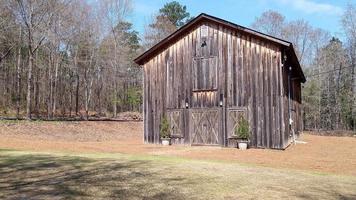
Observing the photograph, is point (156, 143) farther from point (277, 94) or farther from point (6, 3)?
point (6, 3)

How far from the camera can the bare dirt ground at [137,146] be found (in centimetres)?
1473

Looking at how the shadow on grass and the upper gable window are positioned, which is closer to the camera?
the shadow on grass

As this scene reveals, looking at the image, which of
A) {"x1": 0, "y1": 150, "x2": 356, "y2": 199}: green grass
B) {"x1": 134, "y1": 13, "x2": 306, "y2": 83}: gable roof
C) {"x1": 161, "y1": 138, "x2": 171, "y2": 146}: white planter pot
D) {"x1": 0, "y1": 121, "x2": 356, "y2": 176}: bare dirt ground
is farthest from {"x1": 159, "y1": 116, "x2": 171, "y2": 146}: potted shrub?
{"x1": 0, "y1": 150, "x2": 356, "y2": 199}: green grass

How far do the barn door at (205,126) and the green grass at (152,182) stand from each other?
406 inches

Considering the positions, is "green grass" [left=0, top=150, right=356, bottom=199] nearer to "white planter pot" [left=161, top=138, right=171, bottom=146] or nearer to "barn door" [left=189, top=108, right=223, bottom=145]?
"barn door" [left=189, top=108, right=223, bottom=145]

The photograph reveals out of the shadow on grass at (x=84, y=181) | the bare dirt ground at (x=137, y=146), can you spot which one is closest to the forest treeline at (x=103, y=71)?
the bare dirt ground at (x=137, y=146)

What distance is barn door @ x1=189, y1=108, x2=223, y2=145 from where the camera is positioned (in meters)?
21.5

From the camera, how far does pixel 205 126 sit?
21.9 meters

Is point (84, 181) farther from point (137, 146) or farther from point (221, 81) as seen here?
point (221, 81)

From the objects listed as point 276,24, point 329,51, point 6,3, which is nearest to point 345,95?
point 329,51

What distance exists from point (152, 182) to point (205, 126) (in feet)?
44.9

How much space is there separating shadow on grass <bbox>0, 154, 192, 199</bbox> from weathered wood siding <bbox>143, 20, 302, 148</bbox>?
1070cm

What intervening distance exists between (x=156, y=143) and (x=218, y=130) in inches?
→ 160

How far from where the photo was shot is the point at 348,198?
25.5ft
